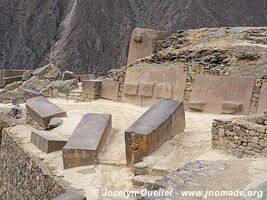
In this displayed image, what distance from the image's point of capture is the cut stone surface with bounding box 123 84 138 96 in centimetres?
1218

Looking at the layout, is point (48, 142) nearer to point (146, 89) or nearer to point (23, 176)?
point (23, 176)

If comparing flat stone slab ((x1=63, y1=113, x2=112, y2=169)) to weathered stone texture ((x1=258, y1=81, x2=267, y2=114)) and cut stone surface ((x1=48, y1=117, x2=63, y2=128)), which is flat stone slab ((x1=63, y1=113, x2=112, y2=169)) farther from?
weathered stone texture ((x1=258, y1=81, x2=267, y2=114))

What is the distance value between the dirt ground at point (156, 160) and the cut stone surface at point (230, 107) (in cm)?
42

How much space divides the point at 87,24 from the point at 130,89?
25.2m

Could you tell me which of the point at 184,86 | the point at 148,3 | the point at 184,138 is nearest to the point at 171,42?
the point at 184,86

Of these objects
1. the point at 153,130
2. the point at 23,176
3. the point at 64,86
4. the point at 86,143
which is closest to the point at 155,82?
the point at 86,143

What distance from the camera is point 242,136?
631 cm

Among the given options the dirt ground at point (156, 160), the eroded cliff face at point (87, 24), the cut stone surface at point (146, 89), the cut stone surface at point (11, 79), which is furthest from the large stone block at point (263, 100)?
the eroded cliff face at point (87, 24)

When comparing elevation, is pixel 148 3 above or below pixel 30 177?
above

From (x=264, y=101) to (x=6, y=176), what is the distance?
20.2 ft

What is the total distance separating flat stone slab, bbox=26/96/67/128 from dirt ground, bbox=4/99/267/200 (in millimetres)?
559

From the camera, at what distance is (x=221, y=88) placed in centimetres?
1016

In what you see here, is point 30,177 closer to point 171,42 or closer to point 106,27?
point 171,42

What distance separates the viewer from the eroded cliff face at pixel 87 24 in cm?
3547
